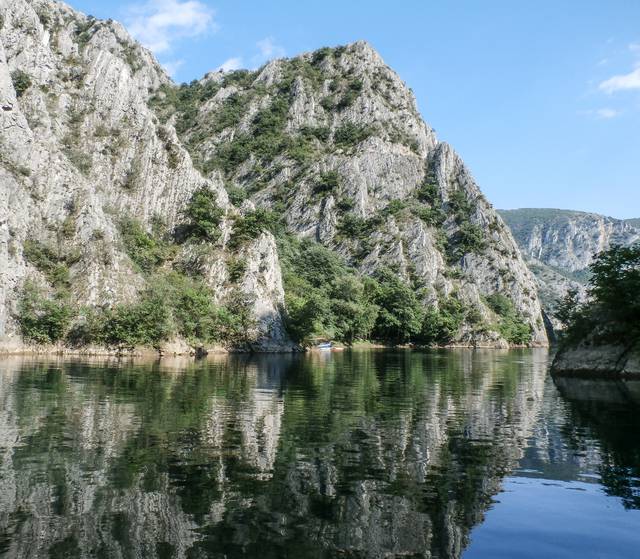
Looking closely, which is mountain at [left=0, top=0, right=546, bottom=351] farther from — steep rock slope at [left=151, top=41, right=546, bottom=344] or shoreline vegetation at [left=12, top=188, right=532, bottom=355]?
steep rock slope at [left=151, top=41, right=546, bottom=344]

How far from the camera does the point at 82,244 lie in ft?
276

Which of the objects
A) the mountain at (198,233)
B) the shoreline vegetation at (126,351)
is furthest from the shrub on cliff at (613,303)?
the mountain at (198,233)

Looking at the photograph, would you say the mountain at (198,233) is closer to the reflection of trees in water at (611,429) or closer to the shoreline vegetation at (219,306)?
the shoreline vegetation at (219,306)

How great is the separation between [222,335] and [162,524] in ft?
274

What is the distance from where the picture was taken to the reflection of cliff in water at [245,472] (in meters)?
11.3

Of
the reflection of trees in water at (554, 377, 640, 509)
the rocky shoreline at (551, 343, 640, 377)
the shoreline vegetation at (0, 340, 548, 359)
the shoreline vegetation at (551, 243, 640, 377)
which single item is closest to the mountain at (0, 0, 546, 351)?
the shoreline vegetation at (0, 340, 548, 359)

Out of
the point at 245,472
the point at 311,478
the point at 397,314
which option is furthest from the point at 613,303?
the point at 397,314

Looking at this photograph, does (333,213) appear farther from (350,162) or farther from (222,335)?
(222,335)

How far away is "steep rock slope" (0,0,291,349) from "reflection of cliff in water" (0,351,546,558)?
172 feet

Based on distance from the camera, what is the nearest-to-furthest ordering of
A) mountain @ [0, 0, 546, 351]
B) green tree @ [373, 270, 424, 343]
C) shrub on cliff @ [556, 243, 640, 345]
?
1. shrub on cliff @ [556, 243, 640, 345]
2. mountain @ [0, 0, 546, 351]
3. green tree @ [373, 270, 424, 343]

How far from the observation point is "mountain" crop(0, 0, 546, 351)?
265 feet

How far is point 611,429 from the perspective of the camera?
24.3 meters

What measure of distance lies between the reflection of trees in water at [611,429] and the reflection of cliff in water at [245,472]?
246 centimetres

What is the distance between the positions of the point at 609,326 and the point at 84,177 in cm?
8132
